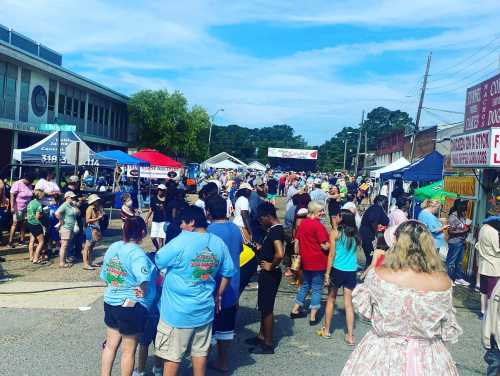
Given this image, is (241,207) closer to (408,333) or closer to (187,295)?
(187,295)

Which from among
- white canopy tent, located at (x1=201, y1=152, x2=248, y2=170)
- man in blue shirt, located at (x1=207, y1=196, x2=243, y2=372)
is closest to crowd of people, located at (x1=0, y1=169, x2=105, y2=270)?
man in blue shirt, located at (x1=207, y1=196, x2=243, y2=372)

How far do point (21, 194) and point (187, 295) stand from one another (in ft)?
27.6

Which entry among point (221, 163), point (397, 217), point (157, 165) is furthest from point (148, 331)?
point (221, 163)

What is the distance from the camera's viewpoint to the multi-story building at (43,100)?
24391 millimetres

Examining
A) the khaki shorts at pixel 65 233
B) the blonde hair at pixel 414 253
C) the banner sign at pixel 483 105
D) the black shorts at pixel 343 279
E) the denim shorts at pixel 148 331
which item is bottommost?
the denim shorts at pixel 148 331

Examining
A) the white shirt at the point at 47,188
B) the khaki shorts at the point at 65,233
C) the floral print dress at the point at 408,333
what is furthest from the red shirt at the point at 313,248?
the white shirt at the point at 47,188

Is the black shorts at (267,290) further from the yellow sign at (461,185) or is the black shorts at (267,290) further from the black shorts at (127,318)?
the yellow sign at (461,185)

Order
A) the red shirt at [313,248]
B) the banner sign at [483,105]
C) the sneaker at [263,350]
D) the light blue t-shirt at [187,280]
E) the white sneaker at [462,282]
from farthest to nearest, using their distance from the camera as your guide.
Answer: the banner sign at [483,105] → the white sneaker at [462,282] → the red shirt at [313,248] → the sneaker at [263,350] → the light blue t-shirt at [187,280]

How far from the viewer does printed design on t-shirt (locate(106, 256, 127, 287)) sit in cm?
434

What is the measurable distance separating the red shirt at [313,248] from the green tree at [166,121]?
114 ft

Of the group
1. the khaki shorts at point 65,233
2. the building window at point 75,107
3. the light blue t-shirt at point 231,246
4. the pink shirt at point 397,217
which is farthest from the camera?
the building window at point 75,107

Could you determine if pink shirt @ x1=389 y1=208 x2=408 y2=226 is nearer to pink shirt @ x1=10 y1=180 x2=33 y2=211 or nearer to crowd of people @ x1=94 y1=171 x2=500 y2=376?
crowd of people @ x1=94 y1=171 x2=500 y2=376

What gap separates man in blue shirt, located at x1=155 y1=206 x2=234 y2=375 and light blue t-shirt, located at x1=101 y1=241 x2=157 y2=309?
160 millimetres

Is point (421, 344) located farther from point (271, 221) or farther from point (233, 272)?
point (271, 221)
